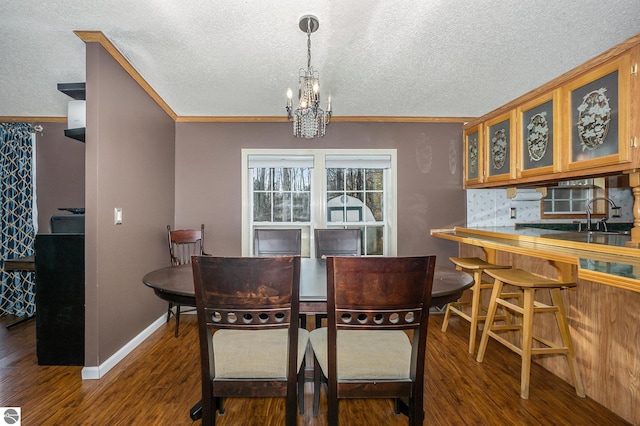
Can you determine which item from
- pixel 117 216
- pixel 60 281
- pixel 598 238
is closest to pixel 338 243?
pixel 117 216

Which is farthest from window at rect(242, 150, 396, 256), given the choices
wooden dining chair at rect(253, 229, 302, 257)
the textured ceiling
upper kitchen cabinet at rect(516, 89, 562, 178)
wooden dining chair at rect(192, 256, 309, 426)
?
wooden dining chair at rect(192, 256, 309, 426)

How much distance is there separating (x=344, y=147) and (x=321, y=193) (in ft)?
2.05

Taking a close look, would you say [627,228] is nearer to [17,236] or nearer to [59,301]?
[59,301]

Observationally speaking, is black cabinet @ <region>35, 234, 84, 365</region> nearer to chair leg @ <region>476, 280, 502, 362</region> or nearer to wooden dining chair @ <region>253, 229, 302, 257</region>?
wooden dining chair @ <region>253, 229, 302, 257</region>

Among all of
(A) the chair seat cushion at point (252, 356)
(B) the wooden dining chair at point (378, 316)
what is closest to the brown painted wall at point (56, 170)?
(A) the chair seat cushion at point (252, 356)

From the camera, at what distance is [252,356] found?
1318 mm

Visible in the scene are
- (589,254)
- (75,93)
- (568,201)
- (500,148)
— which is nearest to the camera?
(589,254)

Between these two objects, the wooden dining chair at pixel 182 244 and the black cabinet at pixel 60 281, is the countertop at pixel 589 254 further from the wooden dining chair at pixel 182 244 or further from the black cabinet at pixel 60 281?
the black cabinet at pixel 60 281

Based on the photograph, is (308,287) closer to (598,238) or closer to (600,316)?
(600,316)

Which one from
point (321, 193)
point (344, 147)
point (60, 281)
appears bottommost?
point (60, 281)

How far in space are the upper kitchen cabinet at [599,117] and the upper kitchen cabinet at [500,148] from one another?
1.82 ft

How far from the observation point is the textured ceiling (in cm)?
173

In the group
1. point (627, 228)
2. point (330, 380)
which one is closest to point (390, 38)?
point (330, 380)

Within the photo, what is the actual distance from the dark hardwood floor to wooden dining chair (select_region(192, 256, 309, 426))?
0.62 m
